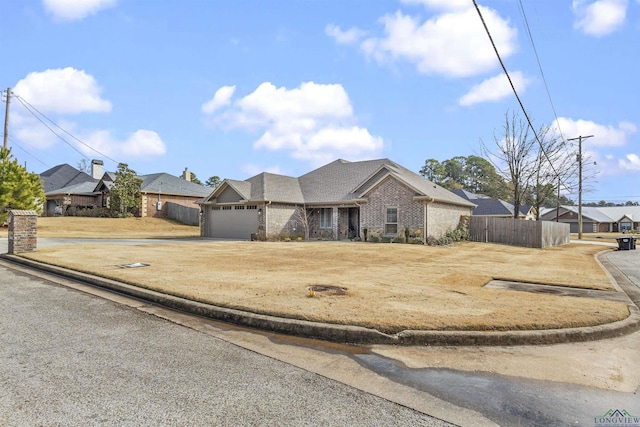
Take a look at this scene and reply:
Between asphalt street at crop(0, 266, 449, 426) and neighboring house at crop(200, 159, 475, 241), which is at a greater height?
neighboring house at crop(200, 159, 475, 241)

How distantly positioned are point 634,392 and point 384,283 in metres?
5.40

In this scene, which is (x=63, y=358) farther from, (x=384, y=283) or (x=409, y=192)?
(x=409, y=192)

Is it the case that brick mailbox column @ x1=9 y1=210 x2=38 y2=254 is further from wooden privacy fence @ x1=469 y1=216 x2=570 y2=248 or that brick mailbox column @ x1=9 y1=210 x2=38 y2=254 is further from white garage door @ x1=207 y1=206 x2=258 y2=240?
wooden privacy fence @ x1=469 y1=216 x2=570 y2=248

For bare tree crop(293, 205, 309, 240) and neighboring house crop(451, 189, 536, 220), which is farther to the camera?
neighboring house crop(451, 189, 536, 220)

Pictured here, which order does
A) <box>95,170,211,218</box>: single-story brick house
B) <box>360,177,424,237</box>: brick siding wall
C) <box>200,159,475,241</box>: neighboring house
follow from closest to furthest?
<box>360,177,424,237</box>: brick siding wall, <box>200,159,475,241</box>: neighboring house, <box>95,170,211,218</box>: single-story brick house

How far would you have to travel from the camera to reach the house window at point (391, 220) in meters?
23.5

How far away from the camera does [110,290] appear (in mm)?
8070

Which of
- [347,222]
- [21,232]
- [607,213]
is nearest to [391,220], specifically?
[347,222]

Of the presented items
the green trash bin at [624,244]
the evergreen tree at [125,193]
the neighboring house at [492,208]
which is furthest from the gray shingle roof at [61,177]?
the green trash bin at [624,244]

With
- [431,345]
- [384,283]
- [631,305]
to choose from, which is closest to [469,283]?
[384,283]

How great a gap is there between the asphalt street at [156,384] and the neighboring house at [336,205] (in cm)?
1917

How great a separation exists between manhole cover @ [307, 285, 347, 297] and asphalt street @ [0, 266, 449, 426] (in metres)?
2.72

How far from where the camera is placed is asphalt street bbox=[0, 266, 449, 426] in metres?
3.02

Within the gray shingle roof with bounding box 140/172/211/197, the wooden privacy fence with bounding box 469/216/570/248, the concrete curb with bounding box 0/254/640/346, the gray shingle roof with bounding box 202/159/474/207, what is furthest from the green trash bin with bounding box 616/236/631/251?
the gray shingle roof with bounding box 140/172/211/197
